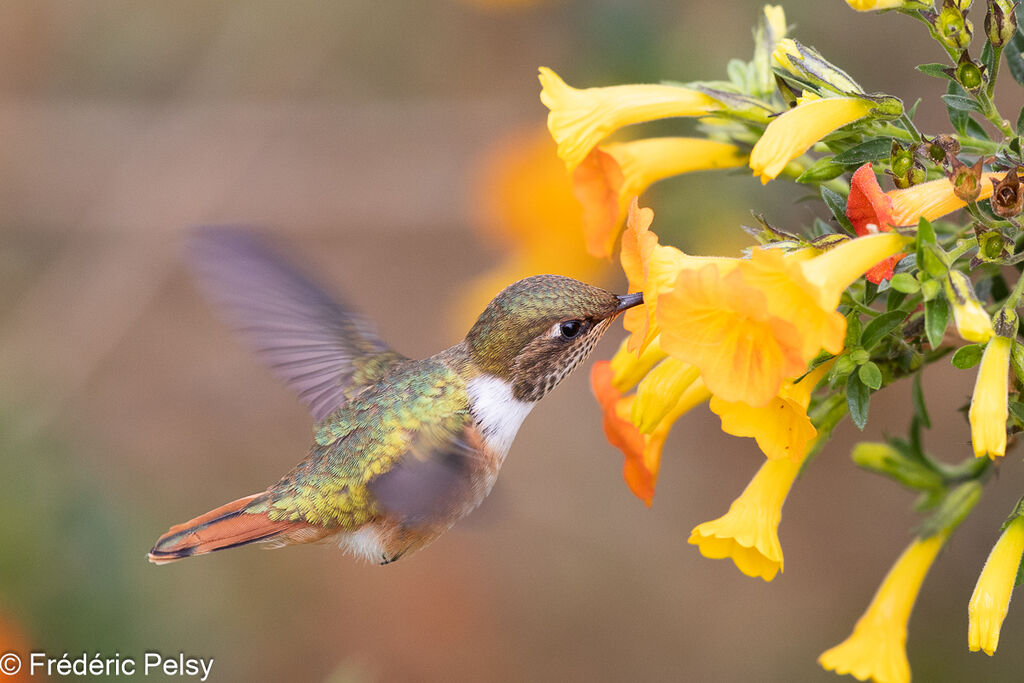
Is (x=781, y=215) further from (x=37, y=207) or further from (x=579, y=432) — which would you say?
(x=37, y=207)

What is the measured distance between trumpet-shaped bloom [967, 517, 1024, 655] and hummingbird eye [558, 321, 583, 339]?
894mm

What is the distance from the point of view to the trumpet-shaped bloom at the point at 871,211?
148 centimetres

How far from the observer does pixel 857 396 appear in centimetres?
156

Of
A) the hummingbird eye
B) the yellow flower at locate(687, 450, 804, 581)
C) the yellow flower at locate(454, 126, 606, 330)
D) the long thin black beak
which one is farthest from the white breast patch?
the yellow flower at locate(454, 126, 606, 330)

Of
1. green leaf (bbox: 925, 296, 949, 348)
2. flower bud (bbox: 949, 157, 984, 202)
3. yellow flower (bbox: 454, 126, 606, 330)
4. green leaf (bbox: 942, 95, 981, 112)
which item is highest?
yellow flower (bbox: 454, 126, 606, 330)

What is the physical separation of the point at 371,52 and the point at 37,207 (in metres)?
2.25

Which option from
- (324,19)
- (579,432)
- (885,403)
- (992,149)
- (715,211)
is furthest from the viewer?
(579,432)

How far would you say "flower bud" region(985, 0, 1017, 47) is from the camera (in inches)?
60.3

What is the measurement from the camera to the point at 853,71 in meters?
4.24

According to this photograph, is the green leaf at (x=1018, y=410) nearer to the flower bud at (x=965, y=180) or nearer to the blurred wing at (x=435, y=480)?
the flower bud at (x=965, y=180)

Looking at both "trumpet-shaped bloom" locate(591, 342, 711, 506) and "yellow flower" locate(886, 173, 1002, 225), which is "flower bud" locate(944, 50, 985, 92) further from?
"trumpet-shaped bloom" locate(591, 342, 711, 506)

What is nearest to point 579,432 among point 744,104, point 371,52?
point 371,52

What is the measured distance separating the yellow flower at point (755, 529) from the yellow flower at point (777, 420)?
0.30 meters

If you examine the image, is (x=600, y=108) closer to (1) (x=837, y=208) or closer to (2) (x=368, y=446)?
(1) (x=837, y=208)
